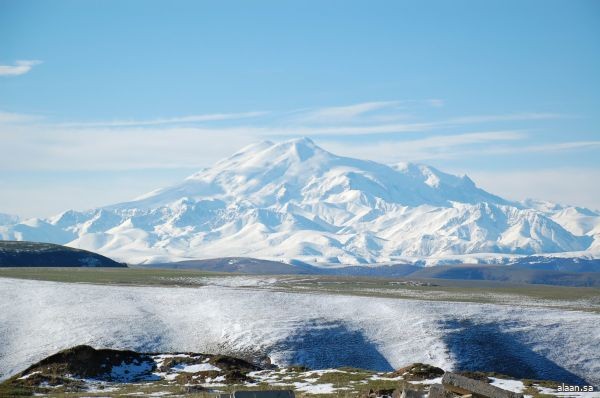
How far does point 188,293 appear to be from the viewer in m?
117

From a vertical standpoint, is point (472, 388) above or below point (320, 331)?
above

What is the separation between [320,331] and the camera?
87.4 meters

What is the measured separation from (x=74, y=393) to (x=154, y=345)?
92.2 ft

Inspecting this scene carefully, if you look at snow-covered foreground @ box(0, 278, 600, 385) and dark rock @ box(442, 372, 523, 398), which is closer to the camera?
dark rock @ box(442, 372, 523, 398)

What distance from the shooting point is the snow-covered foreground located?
78.9 m

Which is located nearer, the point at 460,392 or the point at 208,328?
the point at 460,392

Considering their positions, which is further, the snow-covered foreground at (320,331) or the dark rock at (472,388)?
the snow-covered foreground at (320,331)

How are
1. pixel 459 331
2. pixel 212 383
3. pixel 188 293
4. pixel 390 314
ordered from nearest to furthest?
pixel 212 383, pixel 459 331, pixel 390 314, pixel 188 293

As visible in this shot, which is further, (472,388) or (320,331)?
(320,331)

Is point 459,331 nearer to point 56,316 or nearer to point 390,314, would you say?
point 390,314

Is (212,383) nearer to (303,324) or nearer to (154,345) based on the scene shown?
(154,345)

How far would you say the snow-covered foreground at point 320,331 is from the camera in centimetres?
7888

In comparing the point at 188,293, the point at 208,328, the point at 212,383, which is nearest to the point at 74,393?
the point at 212,383

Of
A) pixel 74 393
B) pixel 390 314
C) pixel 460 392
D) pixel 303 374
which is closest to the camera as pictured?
pixel 460 392
